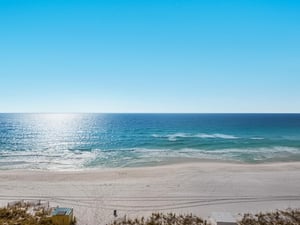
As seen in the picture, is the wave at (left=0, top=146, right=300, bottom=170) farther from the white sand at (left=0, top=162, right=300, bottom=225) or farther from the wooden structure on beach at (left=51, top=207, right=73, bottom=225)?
the wooden structure on beach at (left=51, top=207, right=73, bottom=225)

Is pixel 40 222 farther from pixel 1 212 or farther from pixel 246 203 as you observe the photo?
pixel 246 203

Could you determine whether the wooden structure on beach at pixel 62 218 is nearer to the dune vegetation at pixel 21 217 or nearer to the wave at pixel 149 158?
the dune vegetation at pixel 21 217

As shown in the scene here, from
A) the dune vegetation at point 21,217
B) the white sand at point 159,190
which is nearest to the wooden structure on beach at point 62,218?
the dune vegetation at point 21,217

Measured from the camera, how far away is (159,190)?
1458 centimetres

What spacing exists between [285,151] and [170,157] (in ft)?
55.7

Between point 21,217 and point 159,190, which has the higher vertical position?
point 21,217

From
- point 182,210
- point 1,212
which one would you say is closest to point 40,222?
point 1,212

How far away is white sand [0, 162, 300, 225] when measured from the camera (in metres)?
11.6

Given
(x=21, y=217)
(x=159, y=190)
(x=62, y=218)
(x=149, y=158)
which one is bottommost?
(x=149, y=158)

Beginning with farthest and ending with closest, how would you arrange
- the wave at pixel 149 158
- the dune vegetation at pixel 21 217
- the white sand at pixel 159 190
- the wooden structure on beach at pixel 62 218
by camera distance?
the wave at pixel 149 158
the white sand at pixel 159 190
the dune vegetation at pixel 21 217
the wooden structure on beach at pixel 62 218

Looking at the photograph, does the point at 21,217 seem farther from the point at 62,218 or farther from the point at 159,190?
the point at 159,190

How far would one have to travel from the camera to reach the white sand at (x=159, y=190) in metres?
11.6

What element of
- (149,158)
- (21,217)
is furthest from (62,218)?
(149,158)

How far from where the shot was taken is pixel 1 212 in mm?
10062
